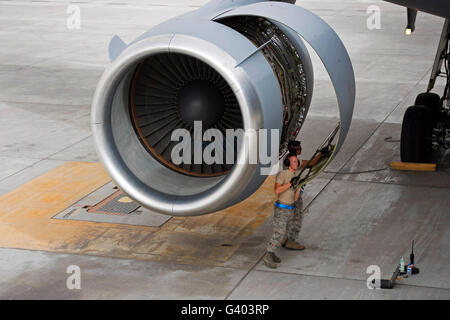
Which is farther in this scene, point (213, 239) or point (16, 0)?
point (16, 0)

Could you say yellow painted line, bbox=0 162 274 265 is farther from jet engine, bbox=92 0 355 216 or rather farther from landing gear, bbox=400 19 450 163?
landing gear, bbox=400 19 450 163

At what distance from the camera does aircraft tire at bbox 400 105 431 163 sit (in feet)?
33.5

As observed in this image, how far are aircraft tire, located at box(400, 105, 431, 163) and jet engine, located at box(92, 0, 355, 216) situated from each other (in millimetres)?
2867

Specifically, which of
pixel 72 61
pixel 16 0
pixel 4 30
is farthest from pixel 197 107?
pixel 16 0

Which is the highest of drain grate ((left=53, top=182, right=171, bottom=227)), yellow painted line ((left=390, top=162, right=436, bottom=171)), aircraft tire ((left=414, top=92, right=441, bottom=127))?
aircraft tire ((left=414, top=92, right=441, bottom=127))

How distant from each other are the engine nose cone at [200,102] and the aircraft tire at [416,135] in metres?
3.84

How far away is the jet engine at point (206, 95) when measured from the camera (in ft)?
20.6

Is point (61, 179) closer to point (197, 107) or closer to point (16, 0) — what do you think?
point (197, 107)

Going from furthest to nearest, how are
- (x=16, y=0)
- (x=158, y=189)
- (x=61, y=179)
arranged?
(x=16, y=0) → (x=61, y=179) → (x=158, y=189)

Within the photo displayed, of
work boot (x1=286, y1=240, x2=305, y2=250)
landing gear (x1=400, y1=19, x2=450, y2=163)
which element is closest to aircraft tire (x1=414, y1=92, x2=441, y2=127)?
landing gear (x1=400, y1=19, x2=450, y2=163)
